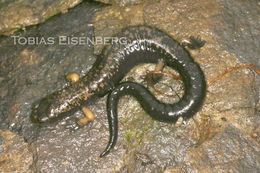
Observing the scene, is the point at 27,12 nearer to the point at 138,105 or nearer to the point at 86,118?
the point at 86,118

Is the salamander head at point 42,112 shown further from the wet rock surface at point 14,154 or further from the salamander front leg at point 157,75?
the salamander front leg at point 157,75

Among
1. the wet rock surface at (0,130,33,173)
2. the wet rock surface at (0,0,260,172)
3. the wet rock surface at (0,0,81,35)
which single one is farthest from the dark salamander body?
the wet rock surface at (0,0,81,35)

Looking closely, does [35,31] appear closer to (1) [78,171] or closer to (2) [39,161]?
(2) [39,161]

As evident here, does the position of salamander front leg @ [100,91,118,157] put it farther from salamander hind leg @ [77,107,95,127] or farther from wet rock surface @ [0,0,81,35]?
wet rock surface @ [0,0,81,35]

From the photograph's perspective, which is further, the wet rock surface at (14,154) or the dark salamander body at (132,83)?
the dark salamander body at (132,83)

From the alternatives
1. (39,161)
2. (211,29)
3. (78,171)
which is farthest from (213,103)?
(39,161)

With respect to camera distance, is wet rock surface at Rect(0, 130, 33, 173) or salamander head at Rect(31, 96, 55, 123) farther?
salamander head at Rect(31, 96, 55, 123)

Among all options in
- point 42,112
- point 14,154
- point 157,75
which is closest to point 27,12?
point 42,112

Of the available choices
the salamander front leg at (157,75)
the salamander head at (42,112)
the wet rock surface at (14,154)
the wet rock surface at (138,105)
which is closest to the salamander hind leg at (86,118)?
the wet rock surface at (138,105)
